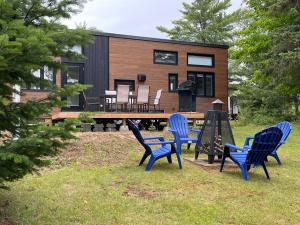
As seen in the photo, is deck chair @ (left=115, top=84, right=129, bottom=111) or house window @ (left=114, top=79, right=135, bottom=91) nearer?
deck chair @ (left=115, top=84, right=129, bottom=111)

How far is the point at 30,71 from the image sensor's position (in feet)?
10.0

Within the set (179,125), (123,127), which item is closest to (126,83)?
Result: (123,127)

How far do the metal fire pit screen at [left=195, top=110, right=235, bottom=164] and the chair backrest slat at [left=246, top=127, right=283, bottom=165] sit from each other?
1172 millimetres

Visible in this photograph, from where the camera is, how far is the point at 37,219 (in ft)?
12.0

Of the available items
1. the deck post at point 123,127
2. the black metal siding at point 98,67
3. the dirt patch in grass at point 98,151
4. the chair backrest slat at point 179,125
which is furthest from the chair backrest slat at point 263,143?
Answer: the black metal siding at point 98,67

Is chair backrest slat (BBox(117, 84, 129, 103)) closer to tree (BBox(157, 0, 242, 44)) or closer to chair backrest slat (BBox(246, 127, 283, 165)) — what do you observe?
chair backrest slat (BBox(246, 127, 283, 165))

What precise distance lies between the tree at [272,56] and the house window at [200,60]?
7.23ft

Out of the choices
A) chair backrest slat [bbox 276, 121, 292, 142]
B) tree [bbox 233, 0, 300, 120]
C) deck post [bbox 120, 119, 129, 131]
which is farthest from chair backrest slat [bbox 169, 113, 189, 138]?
tree [bbox 233, 0, 300, 120]

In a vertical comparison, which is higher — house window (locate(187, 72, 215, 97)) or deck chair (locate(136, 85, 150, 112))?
house window (locate(187, 72, 215, 97))

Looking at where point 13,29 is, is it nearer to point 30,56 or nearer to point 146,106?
point 30,56

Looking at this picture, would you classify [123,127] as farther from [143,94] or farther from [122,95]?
[143,94]

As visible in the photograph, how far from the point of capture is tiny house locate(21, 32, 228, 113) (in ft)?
52.1

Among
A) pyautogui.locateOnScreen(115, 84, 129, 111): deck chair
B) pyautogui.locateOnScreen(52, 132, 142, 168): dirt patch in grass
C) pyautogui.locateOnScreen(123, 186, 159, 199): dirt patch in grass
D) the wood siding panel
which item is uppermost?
the wood siding panel

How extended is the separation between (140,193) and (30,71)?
2358 millimetres
